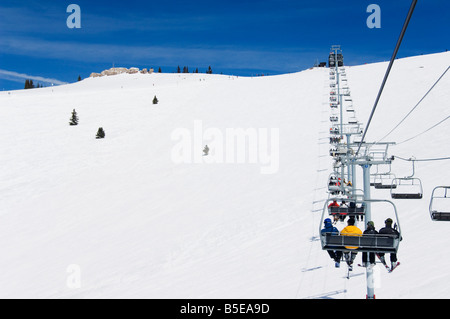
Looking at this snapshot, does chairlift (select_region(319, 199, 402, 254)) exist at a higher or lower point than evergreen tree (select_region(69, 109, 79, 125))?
lower

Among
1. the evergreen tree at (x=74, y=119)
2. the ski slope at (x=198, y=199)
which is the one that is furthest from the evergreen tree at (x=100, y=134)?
the evergreen tree at (x=74, y=119)

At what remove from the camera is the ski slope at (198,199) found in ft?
56.6

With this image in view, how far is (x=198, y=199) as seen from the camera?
28.6m

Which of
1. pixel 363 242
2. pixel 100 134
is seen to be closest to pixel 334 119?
pixel 100 134

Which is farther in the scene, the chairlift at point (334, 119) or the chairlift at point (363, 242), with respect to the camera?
the chairlift at point (334, 119)

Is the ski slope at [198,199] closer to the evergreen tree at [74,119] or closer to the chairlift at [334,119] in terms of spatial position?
the evergreen tree at [74,119]

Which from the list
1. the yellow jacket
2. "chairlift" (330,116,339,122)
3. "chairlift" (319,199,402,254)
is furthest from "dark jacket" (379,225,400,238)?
"chairlift" (330,116,339,122)

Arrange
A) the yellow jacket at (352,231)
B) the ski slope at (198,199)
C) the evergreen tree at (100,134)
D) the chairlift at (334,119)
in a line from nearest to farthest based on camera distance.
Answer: the yellow jacket at (352,231), the ski slope at (198,199), the chairlift at (334,119), the evergreen tree at (100,134)

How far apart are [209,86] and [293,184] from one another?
42.0 metres

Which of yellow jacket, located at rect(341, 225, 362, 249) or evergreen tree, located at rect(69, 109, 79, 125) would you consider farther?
evergreen tree, located at rect(69, 109, 79, 125)

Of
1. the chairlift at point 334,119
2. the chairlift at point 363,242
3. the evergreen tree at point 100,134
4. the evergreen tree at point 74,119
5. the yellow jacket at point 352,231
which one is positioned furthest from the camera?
the evergreen tree at point 74,119

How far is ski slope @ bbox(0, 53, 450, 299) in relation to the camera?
17.3 meters

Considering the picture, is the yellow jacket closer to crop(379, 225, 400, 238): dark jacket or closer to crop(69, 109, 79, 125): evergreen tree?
Answer: crop(379, 225, 400, 238): dark jacket

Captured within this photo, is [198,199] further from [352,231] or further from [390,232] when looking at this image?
[390,232]
